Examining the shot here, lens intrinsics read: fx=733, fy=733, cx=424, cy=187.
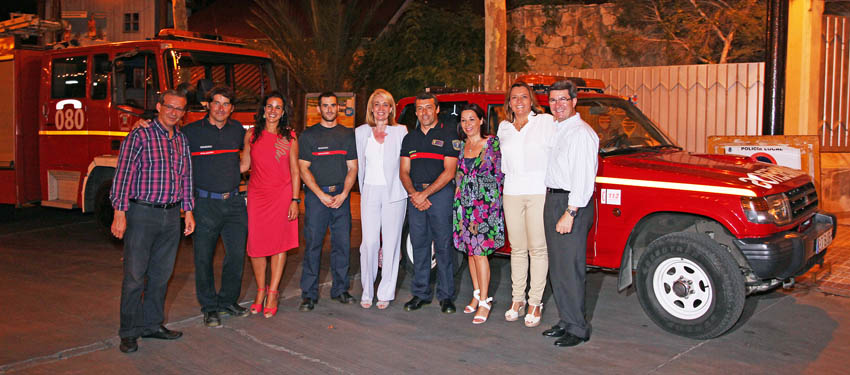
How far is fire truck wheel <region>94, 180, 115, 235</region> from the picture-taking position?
961 centimetres

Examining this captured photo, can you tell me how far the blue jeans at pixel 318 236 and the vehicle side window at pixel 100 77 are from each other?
439cm

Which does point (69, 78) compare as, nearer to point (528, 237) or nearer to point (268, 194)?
point (268, 194)

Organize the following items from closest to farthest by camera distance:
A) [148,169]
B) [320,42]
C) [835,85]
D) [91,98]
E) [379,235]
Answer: [148,169]
[379,235]
[91,98]
[835,85]
[320,42]

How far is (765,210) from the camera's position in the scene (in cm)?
543

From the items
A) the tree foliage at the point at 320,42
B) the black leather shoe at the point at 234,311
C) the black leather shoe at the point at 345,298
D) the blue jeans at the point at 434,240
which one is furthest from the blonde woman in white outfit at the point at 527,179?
the tree foliage at the point at 320,42

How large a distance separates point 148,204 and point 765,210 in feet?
14.8

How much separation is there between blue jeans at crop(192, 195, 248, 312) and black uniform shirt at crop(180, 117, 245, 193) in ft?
0.46

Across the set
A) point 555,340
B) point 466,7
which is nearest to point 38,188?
point 555,340

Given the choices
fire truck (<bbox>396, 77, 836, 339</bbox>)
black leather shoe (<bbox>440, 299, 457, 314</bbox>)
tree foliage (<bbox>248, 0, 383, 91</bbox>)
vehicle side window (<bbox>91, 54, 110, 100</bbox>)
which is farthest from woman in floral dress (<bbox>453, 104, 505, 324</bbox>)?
tree foliage (<bbox>248, 0, 383, 91</bbox>)

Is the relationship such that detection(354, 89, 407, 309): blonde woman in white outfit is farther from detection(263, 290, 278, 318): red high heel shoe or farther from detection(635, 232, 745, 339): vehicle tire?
detection(635, 232, 745, 339): vehicle tire

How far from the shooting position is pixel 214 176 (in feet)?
19.3

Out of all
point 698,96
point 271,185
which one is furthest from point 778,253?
point 698,96

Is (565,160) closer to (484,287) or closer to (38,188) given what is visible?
(484,287)

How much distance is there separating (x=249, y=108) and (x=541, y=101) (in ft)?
14.0
